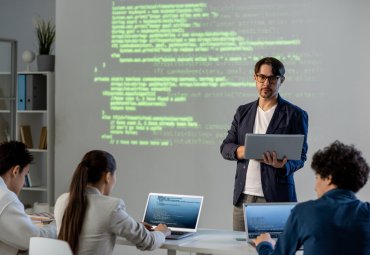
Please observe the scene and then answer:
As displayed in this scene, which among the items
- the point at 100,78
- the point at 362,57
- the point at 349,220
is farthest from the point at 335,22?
the point at 349,220

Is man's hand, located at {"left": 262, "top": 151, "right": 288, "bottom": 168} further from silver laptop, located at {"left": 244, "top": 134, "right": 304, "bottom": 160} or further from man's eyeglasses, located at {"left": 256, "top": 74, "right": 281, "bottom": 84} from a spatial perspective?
man's eyeglasses, located at {"left": 256, "top": 74, "right": 281, "bottom": 84}

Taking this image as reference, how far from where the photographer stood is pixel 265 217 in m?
3.25

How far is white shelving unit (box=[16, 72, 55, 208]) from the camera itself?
6.41m

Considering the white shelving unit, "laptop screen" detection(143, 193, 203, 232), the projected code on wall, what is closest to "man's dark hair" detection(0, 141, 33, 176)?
"laptop screen" detection(143, 193, 203, 232)

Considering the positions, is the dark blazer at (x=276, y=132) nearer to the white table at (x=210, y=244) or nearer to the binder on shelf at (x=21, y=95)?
the white table at (x=210, y=244)

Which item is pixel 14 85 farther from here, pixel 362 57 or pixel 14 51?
pixel 362 57

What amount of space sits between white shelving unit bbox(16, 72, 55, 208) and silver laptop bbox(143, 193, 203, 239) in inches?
121

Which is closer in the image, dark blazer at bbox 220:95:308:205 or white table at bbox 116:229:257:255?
white table at bbox 116:229:257:255

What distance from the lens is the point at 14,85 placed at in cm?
591

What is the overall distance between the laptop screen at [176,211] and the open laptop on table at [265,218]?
0.36m

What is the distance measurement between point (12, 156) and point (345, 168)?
5.55 feet

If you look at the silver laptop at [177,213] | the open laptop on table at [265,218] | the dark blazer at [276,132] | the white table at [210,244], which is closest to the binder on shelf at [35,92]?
the dark blazer at [276,132]

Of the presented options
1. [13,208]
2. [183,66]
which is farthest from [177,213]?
[183,66]

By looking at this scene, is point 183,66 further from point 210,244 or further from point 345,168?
point 345,168
